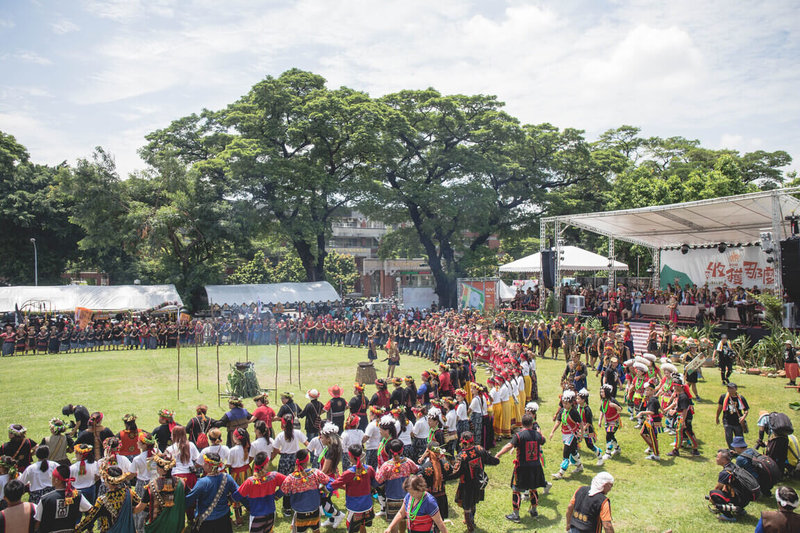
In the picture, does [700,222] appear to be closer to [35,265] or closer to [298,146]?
[298,146]

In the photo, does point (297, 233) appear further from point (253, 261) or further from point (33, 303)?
point (253, 261)

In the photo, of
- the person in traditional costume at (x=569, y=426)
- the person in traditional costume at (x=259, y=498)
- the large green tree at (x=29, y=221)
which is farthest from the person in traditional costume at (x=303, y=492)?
the large green tree at (x=29, y=221)

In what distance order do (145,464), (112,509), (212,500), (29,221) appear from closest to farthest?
(112,509), (212,500), (145,464), (29,221)

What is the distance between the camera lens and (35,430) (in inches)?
473

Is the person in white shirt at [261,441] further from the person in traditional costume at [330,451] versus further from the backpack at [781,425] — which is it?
the backpack at [781,425]

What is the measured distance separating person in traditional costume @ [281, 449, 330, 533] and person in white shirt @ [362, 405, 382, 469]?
6.25ft

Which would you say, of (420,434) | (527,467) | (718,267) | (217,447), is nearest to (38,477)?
(217,447)

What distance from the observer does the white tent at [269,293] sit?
31391 millimetres

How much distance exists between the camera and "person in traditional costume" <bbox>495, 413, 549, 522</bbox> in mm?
7805

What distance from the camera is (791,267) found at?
52.7 ft

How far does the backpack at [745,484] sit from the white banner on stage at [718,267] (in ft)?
62.0

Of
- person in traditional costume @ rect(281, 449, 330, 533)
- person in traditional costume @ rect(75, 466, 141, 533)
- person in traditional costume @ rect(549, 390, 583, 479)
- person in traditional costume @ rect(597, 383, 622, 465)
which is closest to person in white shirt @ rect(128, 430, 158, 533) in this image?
person in traditional costume @ rect(75, 466, 141, 533)

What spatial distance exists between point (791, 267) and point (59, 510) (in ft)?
63.8

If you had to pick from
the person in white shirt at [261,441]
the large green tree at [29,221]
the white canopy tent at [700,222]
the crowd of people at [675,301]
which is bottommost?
the person in white shirt at [261,441]
